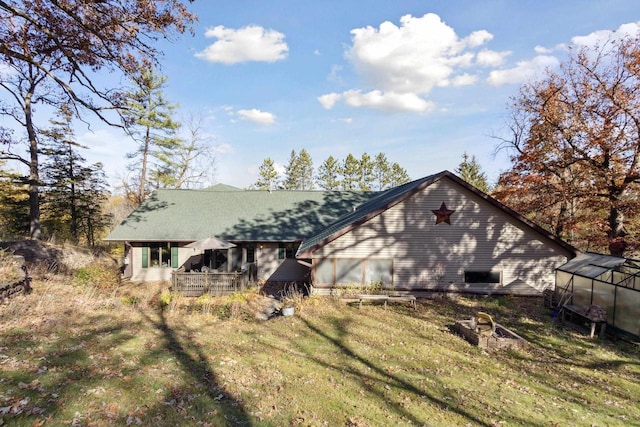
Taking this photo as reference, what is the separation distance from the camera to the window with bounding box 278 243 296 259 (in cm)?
2130

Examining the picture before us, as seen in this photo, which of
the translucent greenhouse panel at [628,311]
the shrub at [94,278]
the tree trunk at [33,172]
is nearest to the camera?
the translucent greenhouse panel at [628,311]

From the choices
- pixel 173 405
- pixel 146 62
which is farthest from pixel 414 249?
pixel 146 62

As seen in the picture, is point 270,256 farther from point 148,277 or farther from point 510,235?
point 510,235

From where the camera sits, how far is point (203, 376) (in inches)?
305

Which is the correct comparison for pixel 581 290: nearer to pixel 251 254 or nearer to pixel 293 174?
pixel 251 254

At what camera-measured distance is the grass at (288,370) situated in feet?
20.7

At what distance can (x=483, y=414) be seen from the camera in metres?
6.75

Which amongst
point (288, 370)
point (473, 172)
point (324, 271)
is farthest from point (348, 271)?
point (473, 172)

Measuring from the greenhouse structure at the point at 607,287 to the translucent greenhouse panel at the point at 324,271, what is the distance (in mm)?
9905

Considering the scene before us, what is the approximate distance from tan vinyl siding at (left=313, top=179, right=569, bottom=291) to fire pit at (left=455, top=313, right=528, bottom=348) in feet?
17.5

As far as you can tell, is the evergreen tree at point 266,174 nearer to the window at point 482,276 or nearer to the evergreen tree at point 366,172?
the evergreen tree at point 366,172

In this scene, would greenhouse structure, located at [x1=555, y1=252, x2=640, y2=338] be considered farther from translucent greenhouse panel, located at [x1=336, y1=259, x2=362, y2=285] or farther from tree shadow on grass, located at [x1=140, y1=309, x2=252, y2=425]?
tree shadow on grass, located at [x1=140, y1=309, x2=252, y2=425]

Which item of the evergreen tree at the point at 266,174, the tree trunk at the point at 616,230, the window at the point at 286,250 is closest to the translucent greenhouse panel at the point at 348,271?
the window at the point at 286,250

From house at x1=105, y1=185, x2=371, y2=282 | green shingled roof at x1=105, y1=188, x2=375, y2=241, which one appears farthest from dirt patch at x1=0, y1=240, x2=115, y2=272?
green shingled roof at x1=105, y1=188, x2=375, y2=241
